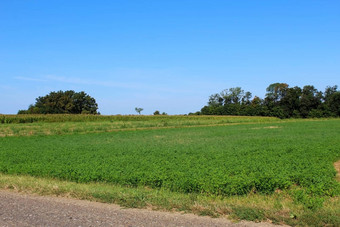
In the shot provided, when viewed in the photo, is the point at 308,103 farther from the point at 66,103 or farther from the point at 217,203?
the point at 217,203

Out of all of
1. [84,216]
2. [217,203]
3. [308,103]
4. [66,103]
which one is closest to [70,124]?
[84,216]

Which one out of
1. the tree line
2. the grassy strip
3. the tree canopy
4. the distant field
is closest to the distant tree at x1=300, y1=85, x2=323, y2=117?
the tree line

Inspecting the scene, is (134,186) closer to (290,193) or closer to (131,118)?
(290,193)

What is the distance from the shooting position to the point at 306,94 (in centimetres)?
12112

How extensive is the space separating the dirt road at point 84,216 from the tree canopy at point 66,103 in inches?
3964

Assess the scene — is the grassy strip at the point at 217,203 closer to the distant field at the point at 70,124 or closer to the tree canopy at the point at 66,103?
the distant field at the point at 70,124

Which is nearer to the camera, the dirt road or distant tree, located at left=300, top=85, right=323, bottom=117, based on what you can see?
the dirt road

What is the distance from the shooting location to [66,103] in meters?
112

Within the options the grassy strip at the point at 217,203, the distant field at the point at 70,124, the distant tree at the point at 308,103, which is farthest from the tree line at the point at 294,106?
the grassy strip at the point at 217,203

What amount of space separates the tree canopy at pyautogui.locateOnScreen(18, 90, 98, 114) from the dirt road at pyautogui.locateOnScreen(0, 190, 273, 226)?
101m

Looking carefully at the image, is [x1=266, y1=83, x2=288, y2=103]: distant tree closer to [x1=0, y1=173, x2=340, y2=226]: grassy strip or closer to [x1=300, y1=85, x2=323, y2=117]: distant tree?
[x1=300, y1=85, x2=323, y2=117]: distant tree

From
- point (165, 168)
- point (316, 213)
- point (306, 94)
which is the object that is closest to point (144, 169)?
point (165, 168)

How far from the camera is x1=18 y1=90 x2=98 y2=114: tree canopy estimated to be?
108812mm

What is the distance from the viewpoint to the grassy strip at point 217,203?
7277mm
